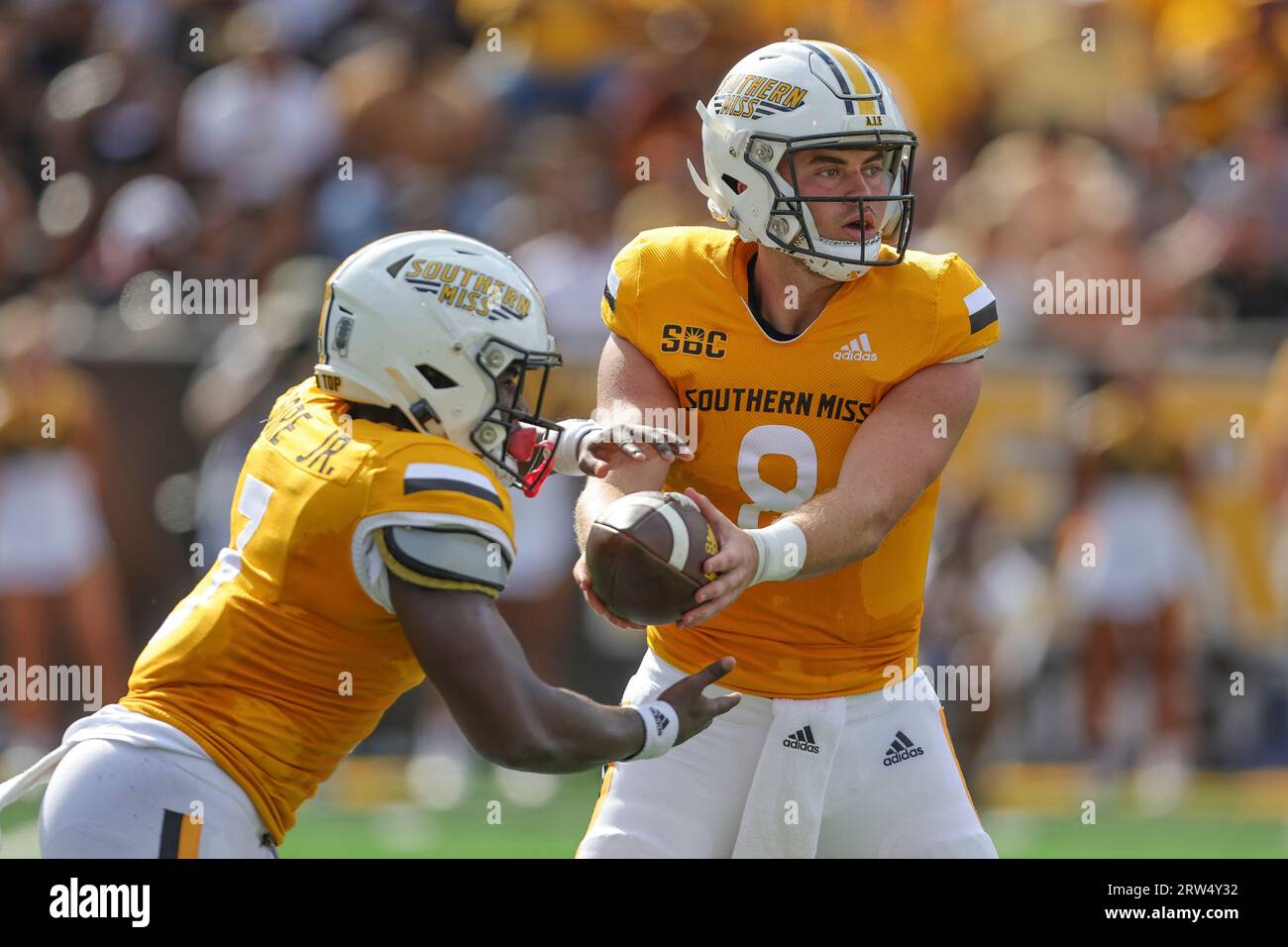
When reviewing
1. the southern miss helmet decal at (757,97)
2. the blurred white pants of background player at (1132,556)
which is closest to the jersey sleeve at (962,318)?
the southern miss helmet decal at (757,97)

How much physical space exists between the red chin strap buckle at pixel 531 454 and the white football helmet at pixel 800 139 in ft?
2.55

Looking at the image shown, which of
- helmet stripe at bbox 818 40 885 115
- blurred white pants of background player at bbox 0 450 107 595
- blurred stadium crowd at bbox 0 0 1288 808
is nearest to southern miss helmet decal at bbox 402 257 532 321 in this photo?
helmet stripe at bbox 818 40 885 115

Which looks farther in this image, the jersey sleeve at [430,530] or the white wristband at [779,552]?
the white wristband at [779,552]

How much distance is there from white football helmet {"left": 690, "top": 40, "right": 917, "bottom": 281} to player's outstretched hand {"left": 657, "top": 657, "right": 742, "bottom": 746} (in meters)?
1.05

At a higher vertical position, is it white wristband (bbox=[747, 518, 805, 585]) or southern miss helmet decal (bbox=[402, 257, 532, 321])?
southern miss helmet decal (bbox=[402, 257, 532, 321])

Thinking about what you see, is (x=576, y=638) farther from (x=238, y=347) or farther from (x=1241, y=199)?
(x=1241, y=199)


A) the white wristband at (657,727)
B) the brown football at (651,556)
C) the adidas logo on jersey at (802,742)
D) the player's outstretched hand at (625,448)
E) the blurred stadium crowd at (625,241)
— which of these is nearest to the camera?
the white wristband at (657,727)

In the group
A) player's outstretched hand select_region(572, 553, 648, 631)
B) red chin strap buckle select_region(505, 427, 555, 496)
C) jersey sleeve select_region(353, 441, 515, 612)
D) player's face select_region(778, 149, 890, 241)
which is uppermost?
player's face select_region(778, 149, 890, 241)

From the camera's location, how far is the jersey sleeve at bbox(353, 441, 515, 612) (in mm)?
3299

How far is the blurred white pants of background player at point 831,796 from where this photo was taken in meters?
4.09

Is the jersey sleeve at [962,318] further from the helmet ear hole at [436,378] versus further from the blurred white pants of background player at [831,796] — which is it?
the helmet ear hole at [436,378]

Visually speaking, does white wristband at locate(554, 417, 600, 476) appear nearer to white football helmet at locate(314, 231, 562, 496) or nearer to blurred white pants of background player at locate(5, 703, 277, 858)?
white football helmet at locate(314, 231, 562, 496)

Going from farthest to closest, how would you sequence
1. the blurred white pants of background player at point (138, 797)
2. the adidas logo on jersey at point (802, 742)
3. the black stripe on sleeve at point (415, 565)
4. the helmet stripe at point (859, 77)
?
the helmet stripe at point (859, 77), the adidas logo on jersey at point (802, 742), the blurred white pants of background player at point (138, 797), the black stripe on sleeve at point (415, 565)

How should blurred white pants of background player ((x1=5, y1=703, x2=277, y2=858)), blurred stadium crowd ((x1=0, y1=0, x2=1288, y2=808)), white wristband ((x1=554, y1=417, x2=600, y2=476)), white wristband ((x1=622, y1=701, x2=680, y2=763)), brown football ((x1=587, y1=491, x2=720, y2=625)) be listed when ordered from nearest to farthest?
blurred white pants of background player ((x1=5, y1=703, x2=277, y2=858)) < white wristband ((x1=622, y1=701, x2=680, y2=763)) < brown football ((x1=587, y1=491, x2=720, y2=625)) < white wristband ((x1=554, y1=417, x2=600, y2=476)) < blurred stadium crowd ((x1=0, y1=0, x2=1288, y2=808))
